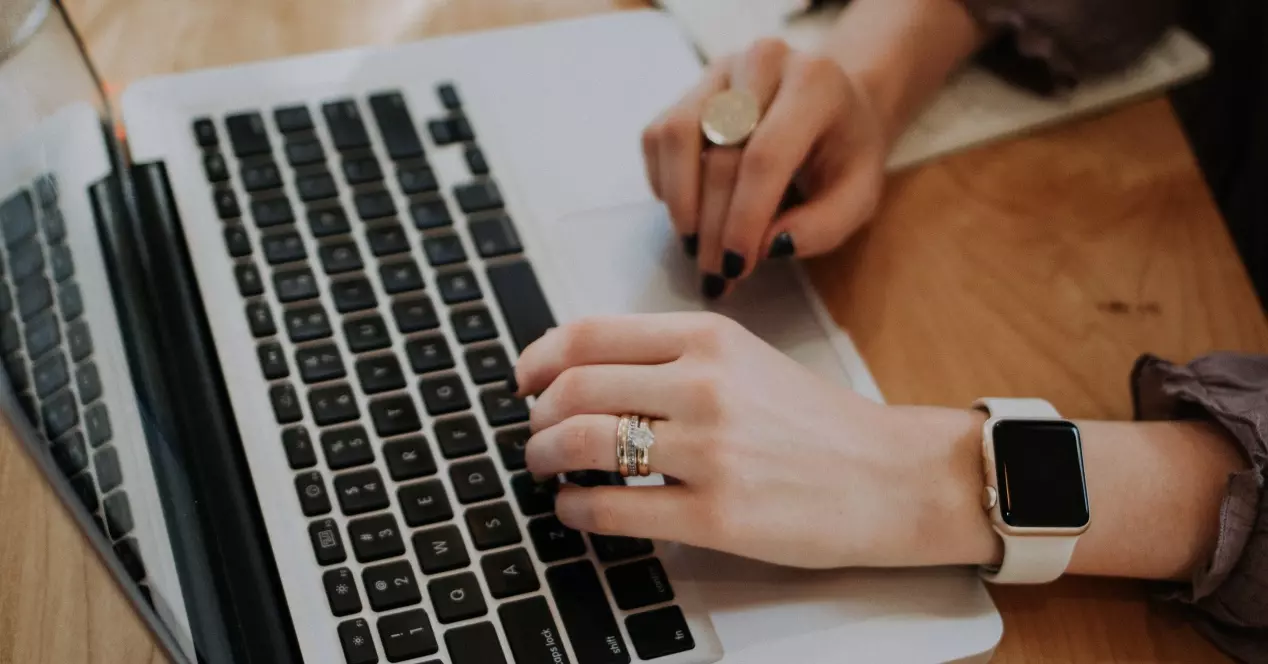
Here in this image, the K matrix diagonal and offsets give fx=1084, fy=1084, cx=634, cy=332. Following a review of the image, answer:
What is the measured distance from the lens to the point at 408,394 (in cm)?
55

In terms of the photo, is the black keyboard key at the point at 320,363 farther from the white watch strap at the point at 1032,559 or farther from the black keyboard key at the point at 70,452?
the white watch strap at the point at 1032,559

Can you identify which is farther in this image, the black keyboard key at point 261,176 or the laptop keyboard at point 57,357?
the black keyboard key at point 261,176

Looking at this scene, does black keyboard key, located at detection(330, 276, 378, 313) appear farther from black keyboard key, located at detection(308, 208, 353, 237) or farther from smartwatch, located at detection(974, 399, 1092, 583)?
smartwatch, located at detection(974, 399, 1092, 583)

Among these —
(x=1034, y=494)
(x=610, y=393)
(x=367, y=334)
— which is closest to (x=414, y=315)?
(x=367, y=334)

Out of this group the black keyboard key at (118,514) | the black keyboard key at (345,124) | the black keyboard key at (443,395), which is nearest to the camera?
the black keyboard key at (118,514)

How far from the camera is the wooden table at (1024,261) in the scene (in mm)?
554

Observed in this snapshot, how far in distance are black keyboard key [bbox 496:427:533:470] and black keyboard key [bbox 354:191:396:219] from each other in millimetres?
162

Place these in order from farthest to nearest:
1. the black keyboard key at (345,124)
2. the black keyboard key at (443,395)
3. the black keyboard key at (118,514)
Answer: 1. the black keyboard key at (345,124)
2. the black keyboard key at (443,395)
3. the black keyboard key at (118,514)

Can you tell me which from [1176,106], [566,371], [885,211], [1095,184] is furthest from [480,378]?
[1176,106]

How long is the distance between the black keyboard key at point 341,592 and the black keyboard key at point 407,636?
1cm

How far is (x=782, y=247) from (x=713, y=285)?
0.15 feet

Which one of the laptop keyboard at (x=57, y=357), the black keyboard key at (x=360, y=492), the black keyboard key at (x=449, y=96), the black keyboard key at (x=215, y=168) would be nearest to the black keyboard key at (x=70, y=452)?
the laptop keyboard at (x=57, y=357)

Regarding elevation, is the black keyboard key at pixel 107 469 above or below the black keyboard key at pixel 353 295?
above

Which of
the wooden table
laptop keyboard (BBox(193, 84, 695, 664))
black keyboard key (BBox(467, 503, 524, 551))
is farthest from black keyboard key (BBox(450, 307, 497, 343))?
the wooden table
